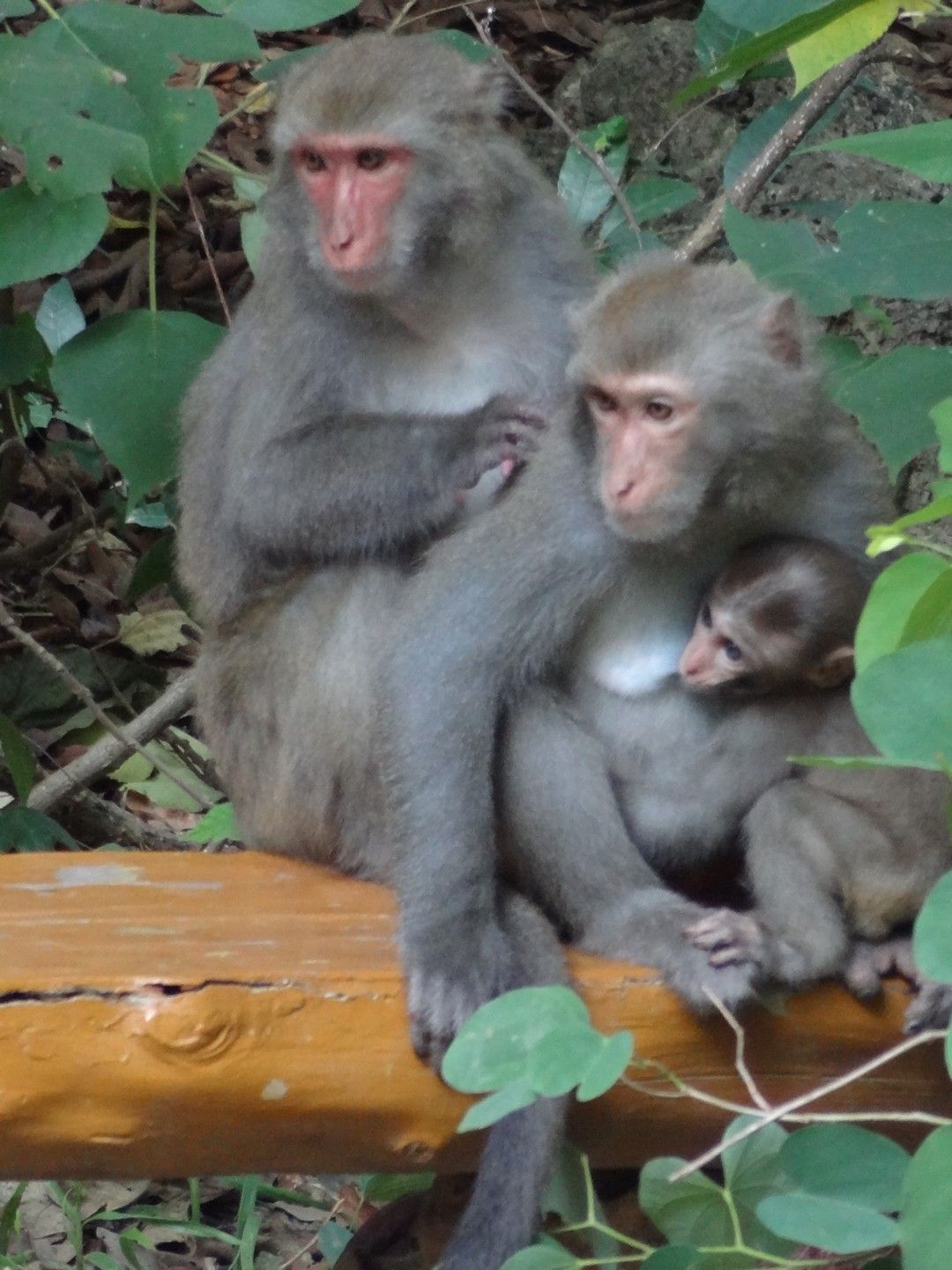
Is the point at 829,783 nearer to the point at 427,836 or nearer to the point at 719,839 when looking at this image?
the point at 719,839

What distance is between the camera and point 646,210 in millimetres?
4645

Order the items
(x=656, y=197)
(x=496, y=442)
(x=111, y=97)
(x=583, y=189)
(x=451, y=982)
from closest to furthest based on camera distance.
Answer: (x=451, y=982)
(x=496, y=442)
(x=111, y=97)
(x=656, y=197)
(x=583, y=189)

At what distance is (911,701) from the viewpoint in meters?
1.94

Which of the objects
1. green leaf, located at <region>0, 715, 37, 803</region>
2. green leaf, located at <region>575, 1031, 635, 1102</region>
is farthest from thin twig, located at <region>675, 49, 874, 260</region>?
green leaf, located at <region>575, 1031, 635, 1102</region>

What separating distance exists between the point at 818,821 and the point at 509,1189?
0.80m

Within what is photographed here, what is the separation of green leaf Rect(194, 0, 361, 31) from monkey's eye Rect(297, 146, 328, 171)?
0.36m

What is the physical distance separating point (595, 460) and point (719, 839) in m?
0.75

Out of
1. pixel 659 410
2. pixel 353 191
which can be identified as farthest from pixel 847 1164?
pixel 353 191

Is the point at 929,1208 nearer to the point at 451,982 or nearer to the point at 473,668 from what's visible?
the point at 451,982

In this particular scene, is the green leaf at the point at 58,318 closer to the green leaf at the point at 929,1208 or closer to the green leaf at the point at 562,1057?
the green leaf at the point at 562,1057

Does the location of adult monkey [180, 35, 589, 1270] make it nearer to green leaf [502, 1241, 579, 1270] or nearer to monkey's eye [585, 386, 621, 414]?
monkey's eye [585, 386, 621, 414]

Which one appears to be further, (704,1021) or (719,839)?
(719,839)

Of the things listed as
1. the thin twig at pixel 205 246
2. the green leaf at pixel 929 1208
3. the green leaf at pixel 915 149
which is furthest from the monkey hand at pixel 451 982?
the thin twig at pixel 205 246

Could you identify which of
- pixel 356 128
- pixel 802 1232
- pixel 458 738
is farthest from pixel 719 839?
pixel 356 128
